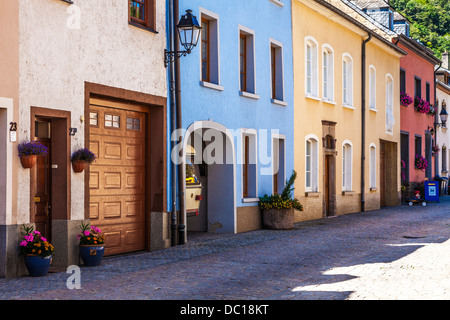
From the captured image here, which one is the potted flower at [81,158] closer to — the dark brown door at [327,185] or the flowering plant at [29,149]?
the flowering plant at [29,149]

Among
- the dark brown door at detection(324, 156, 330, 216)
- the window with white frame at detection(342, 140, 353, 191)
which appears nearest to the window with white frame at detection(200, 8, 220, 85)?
the dark brown door at detection(324, 156, 330, 216)

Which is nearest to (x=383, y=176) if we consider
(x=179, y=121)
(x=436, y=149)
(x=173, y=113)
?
(x=436, y=149)

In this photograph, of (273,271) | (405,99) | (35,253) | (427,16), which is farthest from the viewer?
(427,16)

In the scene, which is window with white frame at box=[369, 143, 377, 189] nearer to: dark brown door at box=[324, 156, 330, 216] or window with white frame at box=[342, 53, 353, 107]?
window with white frame at box=[342, 53, 353, 107]

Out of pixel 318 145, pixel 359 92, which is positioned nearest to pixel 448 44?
pixel 359 92

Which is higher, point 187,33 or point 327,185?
point 187,33

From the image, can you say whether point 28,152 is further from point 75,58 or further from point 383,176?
point 383,176

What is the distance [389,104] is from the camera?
1148 inches

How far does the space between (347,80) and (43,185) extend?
15.7 meters

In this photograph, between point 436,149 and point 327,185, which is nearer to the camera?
point 327,185

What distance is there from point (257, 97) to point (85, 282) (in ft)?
30.4

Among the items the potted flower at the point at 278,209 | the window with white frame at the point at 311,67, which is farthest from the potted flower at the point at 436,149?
the potted flower at the point at 278,209

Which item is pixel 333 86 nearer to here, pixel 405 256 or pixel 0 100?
pixel 405 256

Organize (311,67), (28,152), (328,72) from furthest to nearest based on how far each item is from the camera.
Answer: (328,72), (311,67), (28,152)
